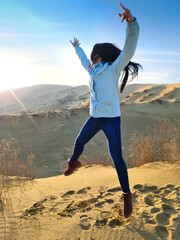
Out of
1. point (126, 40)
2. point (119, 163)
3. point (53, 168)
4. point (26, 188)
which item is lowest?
point (53, 168)

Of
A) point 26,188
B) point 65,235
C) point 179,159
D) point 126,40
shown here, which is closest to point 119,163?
point 65,235

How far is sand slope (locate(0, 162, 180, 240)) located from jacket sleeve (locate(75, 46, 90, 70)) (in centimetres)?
173

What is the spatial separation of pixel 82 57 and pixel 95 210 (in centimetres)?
192

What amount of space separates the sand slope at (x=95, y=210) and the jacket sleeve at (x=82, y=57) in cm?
173

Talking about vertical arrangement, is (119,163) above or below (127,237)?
above

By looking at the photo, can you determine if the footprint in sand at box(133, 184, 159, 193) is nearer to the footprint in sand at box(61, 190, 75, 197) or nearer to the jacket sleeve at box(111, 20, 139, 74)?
the footprint in sand at box(61, 190, 75, 197)

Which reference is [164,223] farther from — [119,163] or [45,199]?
[45,199]

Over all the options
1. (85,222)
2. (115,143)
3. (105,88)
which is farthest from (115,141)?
(85,222)

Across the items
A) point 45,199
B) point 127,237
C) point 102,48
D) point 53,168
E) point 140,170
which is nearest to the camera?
point 127,237

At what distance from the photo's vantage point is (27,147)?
1060cm

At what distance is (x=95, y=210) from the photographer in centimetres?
259

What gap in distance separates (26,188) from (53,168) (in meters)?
4.71

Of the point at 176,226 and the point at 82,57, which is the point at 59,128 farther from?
the point at 176,226

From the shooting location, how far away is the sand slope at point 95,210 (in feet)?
6.82
